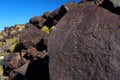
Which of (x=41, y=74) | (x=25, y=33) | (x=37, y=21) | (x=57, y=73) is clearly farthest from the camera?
(x=37, y=21)

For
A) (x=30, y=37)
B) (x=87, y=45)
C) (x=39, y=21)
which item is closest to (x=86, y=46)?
(x=87, y=45)

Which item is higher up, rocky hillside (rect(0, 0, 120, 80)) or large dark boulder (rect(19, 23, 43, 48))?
large dark boulder (rect(19, 23, 43, 48))

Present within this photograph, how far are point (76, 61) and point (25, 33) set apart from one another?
12074 millimetres

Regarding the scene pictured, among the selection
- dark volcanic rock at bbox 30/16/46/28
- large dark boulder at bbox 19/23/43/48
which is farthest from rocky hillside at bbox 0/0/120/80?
dark volcanic rock at bbox 30/16/46/28

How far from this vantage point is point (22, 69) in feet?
59.0

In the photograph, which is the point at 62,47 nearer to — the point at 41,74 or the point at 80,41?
the point at 80,41

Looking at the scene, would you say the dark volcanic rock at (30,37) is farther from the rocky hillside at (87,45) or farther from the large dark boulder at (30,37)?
the rocky hillside at (87,45)

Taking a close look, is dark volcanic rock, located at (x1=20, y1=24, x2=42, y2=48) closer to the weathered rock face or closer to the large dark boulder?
the large dark boulder

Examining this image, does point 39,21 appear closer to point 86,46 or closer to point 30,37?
point 30,37

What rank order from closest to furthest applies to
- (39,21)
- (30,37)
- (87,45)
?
(87,45) → (30,37) → (39,21)

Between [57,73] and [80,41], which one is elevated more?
[80,41]

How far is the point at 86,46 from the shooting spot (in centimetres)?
1198

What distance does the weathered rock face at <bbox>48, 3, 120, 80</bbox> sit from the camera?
440 inches

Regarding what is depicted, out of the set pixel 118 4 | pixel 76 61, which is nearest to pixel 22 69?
pixel 76 61
